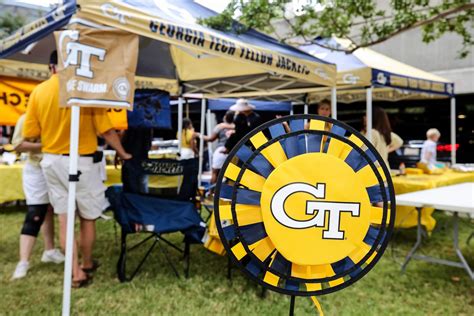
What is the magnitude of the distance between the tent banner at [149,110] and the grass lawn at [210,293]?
52.5 inches

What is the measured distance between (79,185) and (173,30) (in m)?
1.25

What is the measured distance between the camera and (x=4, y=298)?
2643mm

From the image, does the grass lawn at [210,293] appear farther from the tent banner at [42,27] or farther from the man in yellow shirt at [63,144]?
the tent banner at [42,27]

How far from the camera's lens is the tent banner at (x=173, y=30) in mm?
2240

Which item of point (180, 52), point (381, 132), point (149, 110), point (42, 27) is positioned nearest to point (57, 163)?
point (42, 27)

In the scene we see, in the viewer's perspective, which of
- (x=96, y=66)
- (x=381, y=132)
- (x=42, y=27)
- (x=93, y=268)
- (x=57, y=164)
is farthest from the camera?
(x=381, y=132)

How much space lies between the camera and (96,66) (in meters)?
2.28

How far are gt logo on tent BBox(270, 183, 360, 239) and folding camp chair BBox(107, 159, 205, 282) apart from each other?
6.79 ft

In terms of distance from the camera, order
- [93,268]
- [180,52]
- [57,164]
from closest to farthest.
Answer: [57,164] < [93,268] < [180,52]

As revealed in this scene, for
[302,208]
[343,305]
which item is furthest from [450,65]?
[302,208]

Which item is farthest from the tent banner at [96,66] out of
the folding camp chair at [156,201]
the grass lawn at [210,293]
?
the grass lawn at [210,293]

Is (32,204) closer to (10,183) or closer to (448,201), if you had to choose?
(10,183)

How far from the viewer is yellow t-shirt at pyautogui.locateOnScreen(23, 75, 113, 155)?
2688 millimetres

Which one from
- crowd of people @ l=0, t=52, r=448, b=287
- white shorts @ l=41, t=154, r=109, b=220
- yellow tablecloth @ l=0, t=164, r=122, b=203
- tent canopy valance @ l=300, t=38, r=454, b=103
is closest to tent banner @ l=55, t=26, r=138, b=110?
crowd of people @ l=0, t=52, r=448, b=287
